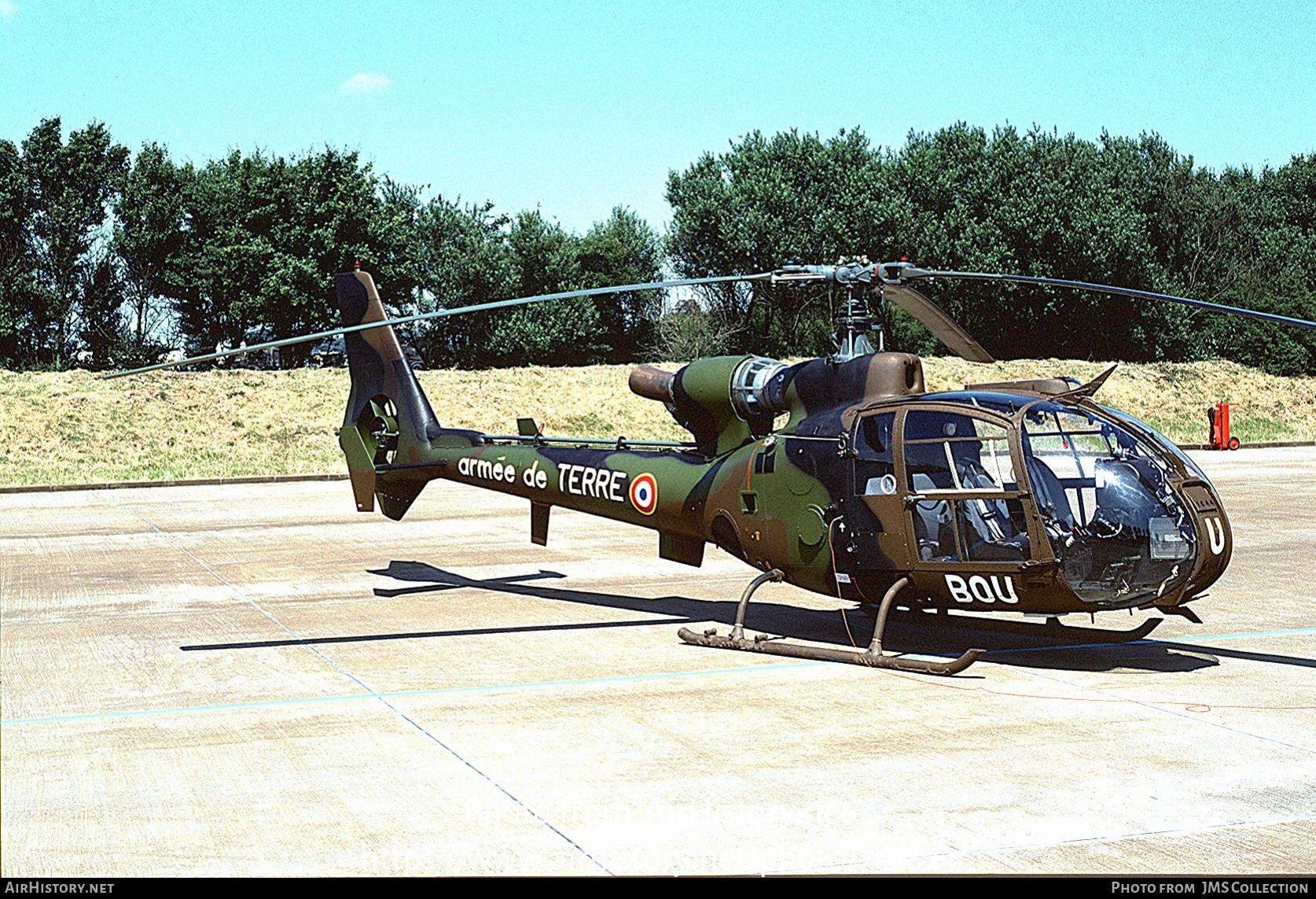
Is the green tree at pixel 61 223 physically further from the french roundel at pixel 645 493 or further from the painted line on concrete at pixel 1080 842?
the painted line on concrete at pixel 1080 842

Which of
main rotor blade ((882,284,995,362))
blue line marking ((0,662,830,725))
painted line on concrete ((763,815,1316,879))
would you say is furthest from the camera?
main rotor blade ((882,284,995,362))

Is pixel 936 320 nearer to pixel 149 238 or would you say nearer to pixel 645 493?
pixel 645 493

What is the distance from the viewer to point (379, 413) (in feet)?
44.4

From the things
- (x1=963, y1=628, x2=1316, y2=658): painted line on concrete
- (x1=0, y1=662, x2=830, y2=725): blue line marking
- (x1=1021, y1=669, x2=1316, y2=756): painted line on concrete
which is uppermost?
(x1=963, y1=628, x2=1316, y2=658): painted line on concrete

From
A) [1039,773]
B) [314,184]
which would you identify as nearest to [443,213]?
[314,184]

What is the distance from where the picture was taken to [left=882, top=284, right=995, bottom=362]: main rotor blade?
358 inches

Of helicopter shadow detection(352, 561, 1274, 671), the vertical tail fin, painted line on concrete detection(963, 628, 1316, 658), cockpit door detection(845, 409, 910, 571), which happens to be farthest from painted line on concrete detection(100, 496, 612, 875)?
painted line on concrete detection(963, 628, 1316, 658)

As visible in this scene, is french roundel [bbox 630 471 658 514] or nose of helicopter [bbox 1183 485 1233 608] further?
french roundel [bbox 630 471 658 514]

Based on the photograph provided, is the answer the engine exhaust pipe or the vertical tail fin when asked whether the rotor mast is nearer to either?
the engine exhaust pipe

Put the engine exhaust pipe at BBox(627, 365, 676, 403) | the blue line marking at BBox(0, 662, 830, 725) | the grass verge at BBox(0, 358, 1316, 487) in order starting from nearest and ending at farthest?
the blue line marking at BBox(0, 662, 830, 725) → the engine exhaust pipe at BBox(627, 365, 676, 403) → the grass verge at BBox(0, 358, 1316, 487)

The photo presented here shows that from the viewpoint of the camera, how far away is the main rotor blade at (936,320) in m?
9.09

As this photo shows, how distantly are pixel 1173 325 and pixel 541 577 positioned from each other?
48.2m

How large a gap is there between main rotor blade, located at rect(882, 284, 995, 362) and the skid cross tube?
169 centimetres

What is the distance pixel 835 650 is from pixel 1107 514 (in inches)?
88.2
